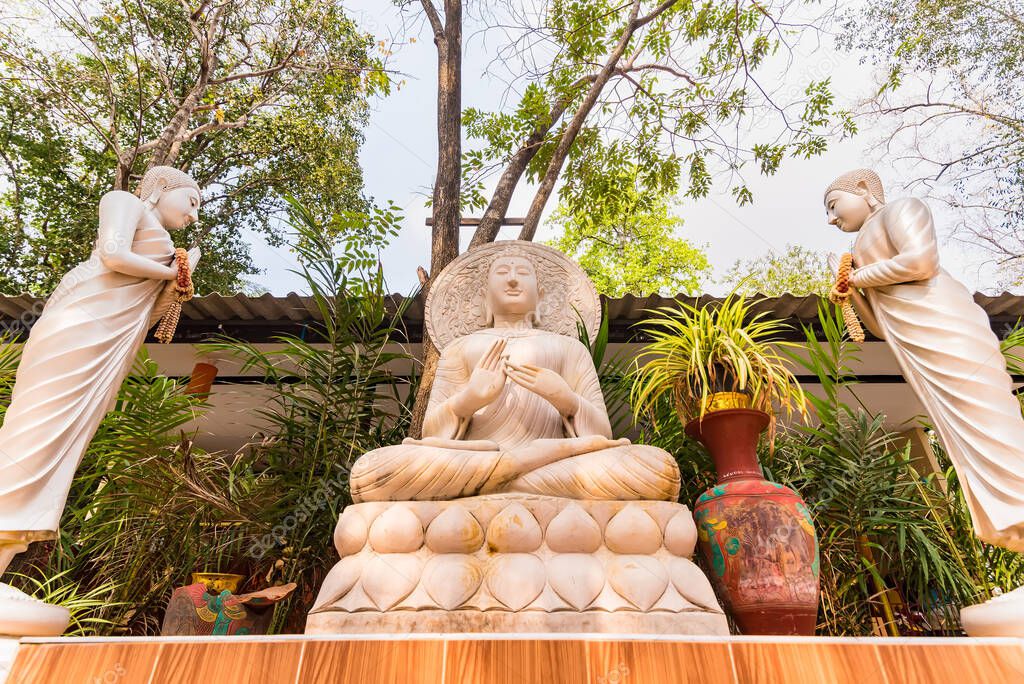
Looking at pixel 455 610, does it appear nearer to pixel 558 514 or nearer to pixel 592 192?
pixel 558 514

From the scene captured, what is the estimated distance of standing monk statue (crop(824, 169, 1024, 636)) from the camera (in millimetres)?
2604

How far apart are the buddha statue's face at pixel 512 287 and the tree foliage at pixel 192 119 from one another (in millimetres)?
3683

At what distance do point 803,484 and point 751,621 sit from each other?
4.81 ft

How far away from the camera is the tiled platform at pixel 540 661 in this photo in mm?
1919

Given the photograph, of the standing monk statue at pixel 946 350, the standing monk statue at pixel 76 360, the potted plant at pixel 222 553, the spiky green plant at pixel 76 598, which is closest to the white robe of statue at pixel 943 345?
the standing monk statue at pixel 946 350

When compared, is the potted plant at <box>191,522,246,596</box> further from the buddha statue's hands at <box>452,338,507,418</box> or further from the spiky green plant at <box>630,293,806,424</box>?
the spiky green plant at <box>630,293,806,424</box>

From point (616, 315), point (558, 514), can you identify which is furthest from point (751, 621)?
point (616, 315)

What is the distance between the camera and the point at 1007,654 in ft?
6.68

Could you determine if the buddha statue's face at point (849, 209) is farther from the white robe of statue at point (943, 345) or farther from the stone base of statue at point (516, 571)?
the stone base of statue at point (516, 571)

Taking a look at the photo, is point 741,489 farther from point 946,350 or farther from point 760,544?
point 946,350

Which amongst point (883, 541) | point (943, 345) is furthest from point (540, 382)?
point (883, 541)

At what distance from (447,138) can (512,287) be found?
2569mm

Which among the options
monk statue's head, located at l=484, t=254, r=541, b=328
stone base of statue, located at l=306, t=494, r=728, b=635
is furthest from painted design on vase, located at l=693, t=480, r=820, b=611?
monk statue's head, located at l=484, t=254, r=541, b=328

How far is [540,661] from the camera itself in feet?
6.34
